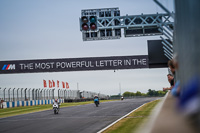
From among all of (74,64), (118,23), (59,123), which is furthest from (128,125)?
(74,64)

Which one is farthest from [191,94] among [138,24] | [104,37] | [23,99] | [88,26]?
[23,99]

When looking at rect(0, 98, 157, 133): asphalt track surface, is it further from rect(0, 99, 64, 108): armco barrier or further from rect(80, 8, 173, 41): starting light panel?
rect(0, 99, 64, 108): armco barrier

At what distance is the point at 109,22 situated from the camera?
18.8 m

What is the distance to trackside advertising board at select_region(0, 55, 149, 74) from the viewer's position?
34.2 metres

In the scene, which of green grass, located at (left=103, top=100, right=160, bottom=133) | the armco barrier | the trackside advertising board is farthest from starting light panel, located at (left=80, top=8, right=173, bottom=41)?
the armco barrier

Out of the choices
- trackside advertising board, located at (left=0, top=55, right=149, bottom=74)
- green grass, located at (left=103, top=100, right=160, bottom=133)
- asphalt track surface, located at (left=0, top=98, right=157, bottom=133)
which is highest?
trackside advertising board, located at (left=0, top=55, right=149, bottom=74)

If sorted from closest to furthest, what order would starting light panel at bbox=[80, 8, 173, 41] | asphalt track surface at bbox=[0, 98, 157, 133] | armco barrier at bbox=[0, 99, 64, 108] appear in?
asphalt track surface at bbox=[0, 98, 157, 133] < starting light panel at bbox=[80, 8, 173, 41] < armco barrier at bbox=[0, 99, 64, 108]

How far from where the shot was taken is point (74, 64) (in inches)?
1375

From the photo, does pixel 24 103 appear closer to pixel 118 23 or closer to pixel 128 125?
pixel 118 23

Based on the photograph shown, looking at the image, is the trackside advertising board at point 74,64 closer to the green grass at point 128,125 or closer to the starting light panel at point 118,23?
the starting light panel at point 118,23

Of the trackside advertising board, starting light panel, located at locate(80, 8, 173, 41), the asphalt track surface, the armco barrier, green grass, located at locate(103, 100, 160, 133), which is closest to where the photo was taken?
green grass, located at locate(103, 100, 160, 133)

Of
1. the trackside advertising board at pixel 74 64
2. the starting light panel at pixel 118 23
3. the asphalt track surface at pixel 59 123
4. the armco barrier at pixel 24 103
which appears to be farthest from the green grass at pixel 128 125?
the armco barrier at pixel 24 103

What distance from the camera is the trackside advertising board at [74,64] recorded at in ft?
112

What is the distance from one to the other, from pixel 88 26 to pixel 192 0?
38.9 feet
